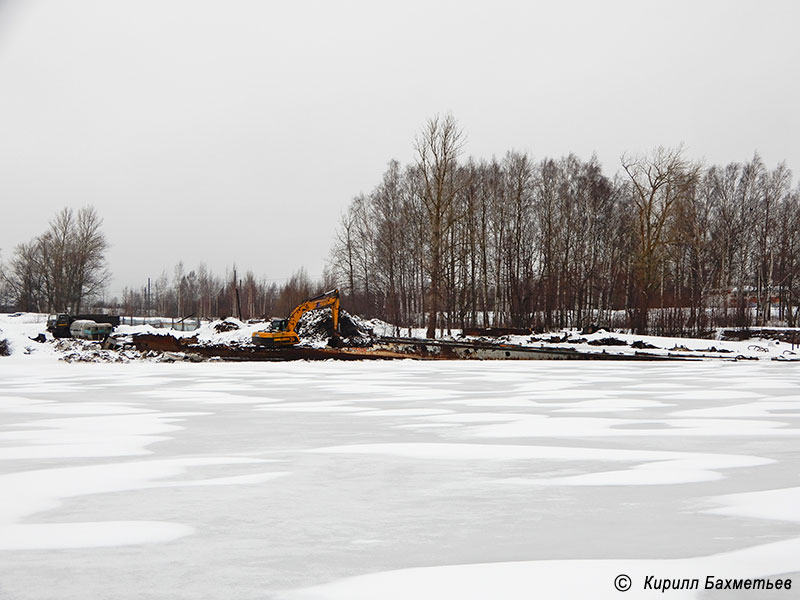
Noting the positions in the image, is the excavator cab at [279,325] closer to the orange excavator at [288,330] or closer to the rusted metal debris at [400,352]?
the orange excavator at [288,330]

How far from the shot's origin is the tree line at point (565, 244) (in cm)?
3906

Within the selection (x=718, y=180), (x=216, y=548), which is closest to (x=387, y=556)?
(x=216, y=548)

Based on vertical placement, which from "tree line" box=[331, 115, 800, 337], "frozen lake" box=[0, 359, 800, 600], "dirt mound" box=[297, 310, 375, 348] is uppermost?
"tree line" box=[331, 115, 800, 337]

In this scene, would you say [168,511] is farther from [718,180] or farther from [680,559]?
[718,180]

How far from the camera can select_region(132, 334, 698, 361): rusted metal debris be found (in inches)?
788

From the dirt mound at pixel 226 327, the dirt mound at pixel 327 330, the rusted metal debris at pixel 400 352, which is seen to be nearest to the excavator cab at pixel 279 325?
the rusted metal debris at pixel 400 352

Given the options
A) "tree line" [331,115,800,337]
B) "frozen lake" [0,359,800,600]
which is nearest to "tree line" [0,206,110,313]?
"tree line" [331,115,800,337]

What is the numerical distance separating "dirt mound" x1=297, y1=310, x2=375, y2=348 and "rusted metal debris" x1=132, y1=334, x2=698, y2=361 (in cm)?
78

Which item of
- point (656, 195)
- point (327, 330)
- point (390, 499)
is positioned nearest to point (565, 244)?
point (656, 195)

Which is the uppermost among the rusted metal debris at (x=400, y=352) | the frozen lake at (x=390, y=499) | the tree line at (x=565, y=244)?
the tree line at (x=565, y=244)

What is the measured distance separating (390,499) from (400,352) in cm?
2012

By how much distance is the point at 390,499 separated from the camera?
3.44 m

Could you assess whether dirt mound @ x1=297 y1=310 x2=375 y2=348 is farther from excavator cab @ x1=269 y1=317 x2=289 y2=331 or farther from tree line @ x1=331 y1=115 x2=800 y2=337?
tree line @ x1=331 y1=115 x2=800 y2=337

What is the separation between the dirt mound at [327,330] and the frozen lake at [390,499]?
18611 millimetres
